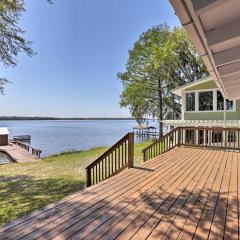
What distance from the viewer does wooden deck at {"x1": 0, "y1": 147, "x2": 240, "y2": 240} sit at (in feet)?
9.38

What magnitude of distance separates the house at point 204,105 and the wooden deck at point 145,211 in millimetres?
9847

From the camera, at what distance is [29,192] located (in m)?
7.43

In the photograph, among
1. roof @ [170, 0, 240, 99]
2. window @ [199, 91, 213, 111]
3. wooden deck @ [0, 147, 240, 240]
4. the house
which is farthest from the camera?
window @ [199, 91, 213, 111]

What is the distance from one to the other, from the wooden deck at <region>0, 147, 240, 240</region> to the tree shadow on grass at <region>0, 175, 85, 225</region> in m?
2.07

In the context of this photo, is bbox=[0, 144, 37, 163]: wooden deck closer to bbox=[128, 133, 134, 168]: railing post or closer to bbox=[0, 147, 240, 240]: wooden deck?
bbox=[128, 133, 134, 168]: railing post

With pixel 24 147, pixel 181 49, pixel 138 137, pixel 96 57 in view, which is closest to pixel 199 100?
pixel 181 49

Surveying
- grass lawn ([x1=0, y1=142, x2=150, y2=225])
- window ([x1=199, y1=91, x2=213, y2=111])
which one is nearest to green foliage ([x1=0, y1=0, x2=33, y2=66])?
grass lawn ([x1=0, y1=142, x2=150, y2=225])

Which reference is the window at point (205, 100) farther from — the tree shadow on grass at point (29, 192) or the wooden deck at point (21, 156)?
the wooden deck at point (21, 156)

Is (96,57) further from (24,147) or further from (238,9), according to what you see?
(238,9)

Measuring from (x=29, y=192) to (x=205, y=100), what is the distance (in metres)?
12.7

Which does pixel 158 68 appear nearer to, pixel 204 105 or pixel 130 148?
pixel 204 105

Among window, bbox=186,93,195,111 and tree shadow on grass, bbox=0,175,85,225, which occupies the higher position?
window, bbox=186,93,195,111

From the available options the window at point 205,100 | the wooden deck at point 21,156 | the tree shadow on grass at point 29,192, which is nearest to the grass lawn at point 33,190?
the tree shadow on grass at point 29,192

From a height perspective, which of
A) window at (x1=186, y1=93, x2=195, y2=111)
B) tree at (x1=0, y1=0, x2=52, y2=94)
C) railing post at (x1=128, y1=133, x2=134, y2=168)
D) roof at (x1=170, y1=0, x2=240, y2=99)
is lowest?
railing post at (x1=128, y1=133, x2=134, y2=168)
